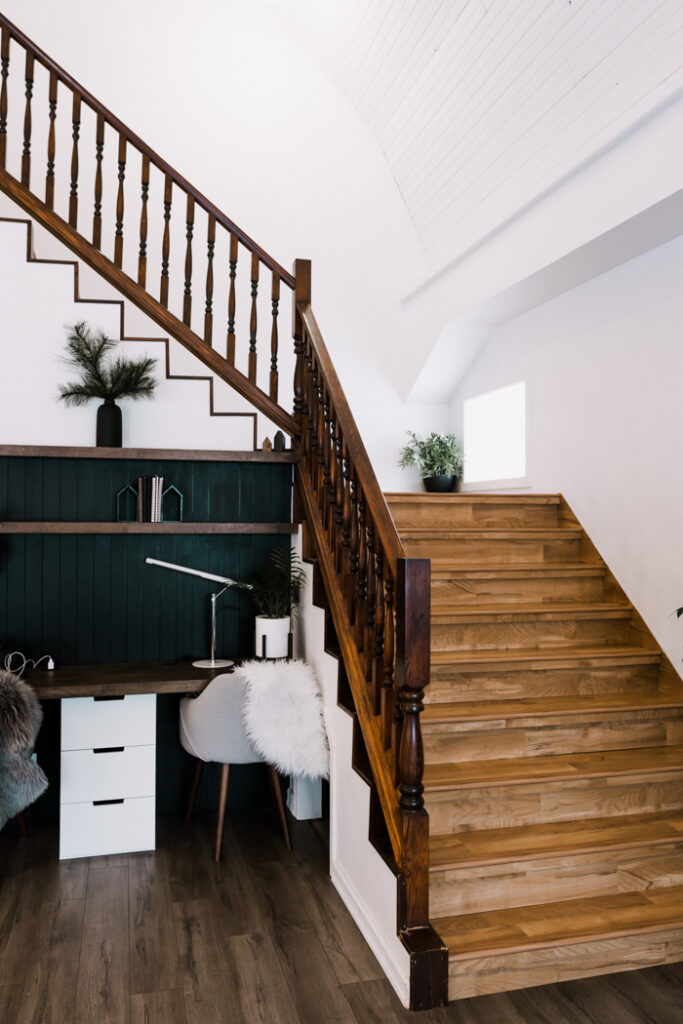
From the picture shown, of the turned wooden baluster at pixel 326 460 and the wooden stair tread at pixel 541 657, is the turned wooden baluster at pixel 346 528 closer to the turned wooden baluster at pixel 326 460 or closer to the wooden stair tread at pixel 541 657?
the turned wooden baluster at pixel 326 460

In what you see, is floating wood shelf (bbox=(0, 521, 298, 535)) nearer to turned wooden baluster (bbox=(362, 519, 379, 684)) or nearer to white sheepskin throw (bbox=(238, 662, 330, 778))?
white sheepskin throw (bbox=(238, 662, 330, 778))

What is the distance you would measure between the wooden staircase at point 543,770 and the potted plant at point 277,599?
696mm

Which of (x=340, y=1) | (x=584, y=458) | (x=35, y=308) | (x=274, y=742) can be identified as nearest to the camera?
(x=274, y=742)

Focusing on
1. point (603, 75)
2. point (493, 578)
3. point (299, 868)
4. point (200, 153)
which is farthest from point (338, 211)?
point (299, 868)

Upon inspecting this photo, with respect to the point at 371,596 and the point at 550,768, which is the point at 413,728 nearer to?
the point at 371,596

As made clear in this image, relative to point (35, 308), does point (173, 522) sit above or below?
below

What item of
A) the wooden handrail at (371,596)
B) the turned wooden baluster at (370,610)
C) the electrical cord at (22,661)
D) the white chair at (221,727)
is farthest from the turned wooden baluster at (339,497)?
the electrical cord at (22,661)

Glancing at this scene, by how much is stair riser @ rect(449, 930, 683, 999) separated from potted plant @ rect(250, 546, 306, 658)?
1.82m

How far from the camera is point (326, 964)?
275 centimetres

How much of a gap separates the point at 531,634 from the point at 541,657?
28 centimetres

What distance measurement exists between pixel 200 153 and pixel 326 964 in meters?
5.83

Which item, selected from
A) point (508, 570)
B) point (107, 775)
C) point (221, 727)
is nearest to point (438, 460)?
point (508, 570)

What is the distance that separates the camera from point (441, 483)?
255 inches

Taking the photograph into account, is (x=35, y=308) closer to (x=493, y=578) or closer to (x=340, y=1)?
(x=493, y=578)
